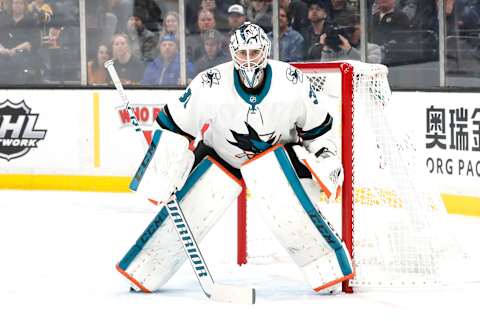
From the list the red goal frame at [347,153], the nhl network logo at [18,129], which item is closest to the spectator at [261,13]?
the nhl network logo at [18,129]

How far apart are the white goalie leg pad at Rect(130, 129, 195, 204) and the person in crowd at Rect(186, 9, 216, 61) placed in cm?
501

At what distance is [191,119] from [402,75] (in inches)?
172

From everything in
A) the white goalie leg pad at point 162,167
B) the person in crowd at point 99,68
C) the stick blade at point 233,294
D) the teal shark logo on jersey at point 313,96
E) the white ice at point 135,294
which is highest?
the person in crowd at point 99,68

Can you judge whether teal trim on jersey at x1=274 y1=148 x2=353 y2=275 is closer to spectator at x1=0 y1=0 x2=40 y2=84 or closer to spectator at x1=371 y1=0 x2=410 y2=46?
spectator at x1=371 y1=0 x2=410 y2=46

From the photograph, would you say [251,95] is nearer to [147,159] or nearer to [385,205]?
[147,159]

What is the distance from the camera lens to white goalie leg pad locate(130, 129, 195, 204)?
5406 millimetres

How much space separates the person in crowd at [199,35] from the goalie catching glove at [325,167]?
506 cm

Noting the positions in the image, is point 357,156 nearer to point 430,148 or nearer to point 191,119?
point 191,119

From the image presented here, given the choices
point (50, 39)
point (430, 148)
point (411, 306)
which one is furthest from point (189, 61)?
point (411, 306)

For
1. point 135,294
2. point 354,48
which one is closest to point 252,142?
point 135,294

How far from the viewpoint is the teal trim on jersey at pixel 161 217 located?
5.51 meters

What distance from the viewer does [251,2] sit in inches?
407

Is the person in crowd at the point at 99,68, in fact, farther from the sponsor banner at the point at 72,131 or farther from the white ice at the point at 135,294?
the white ice at the point at 135,294

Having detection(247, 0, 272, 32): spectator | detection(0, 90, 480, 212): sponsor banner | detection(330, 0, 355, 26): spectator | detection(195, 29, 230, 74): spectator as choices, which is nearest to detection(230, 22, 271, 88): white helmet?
detection(0, 90, 480, 212): sponsor banner
